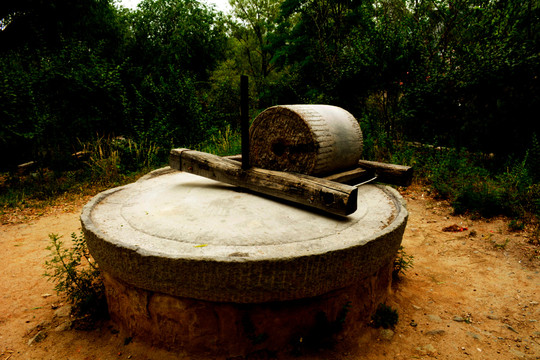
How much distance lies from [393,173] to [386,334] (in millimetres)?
1303

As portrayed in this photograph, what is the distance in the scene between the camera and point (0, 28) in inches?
345

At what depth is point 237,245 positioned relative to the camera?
1.75 meters

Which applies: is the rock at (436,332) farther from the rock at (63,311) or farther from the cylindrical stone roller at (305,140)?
the rock at (63,311)

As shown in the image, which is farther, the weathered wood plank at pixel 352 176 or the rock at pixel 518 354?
the weathered wood plank at pixel 352 176

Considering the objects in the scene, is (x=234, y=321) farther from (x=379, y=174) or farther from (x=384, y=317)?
(x=379, y=174)

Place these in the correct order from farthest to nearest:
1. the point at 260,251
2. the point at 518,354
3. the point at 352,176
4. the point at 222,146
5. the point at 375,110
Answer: the point at 375,110 → the point at 222,146 → the point at 352,176 → the point at 518,354 → the point at 260,251

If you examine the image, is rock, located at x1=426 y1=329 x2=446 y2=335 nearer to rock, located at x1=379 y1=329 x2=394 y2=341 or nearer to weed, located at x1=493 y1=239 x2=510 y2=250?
rock, located at x1=379 y1=329 x2=394 y2=341

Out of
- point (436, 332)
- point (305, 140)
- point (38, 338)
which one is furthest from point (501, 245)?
point (38, 338)

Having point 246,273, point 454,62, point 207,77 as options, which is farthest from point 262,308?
point 207,77

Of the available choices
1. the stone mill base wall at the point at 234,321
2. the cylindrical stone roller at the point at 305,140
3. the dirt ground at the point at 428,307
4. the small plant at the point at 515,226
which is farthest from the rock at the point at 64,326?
the small plant at the point at 515,226

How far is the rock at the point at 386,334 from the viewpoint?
209 centimetres

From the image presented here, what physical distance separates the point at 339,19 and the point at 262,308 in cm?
923

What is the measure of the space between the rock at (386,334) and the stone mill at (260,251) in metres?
0.16

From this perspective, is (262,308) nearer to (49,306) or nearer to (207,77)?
(49,306)
